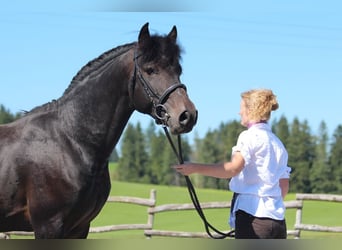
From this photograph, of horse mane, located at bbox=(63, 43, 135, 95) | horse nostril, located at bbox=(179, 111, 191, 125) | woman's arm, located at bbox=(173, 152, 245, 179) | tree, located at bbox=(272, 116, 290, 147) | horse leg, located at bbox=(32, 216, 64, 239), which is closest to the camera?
woman's arm, located at bbox=(173, 152, 245, 179)

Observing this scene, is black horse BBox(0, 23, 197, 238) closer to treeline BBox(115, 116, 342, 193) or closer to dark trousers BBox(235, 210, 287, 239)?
dark trousers BBox(235, 210, 287, 239)

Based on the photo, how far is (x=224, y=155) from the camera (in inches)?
1962

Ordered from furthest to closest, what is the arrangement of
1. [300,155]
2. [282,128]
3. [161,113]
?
[282,128] → [300,155] → [161,113]

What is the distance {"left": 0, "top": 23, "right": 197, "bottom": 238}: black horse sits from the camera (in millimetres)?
3830

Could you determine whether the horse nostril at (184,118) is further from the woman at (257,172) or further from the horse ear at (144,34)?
the horse ear at (144,34)

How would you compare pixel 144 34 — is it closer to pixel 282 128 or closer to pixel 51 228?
pixel 51 228

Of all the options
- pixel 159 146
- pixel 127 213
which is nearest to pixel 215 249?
pixel 127 213

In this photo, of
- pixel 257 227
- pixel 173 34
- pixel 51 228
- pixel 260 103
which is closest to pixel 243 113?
pixel 260 103

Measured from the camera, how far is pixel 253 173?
3281mm

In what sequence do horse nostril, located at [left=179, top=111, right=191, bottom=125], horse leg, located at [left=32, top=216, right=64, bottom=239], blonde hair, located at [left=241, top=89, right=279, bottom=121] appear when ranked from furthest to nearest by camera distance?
horse leg, located at [left=32, top=216, right=64, bottom=239] → horse nostril, located at [left=179, top=111, right=191, bottom=125] → blonde hair, located at [left=241, top=89, right=279, bottom=121]

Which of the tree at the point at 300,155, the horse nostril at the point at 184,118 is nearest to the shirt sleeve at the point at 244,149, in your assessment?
the horse nostril at the point at 184,118

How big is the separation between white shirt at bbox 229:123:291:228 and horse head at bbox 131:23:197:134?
0.58 m

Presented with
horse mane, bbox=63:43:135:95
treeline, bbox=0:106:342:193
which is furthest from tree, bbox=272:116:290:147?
horse mane, bbox=63:43:135:95

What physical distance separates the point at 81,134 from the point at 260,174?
147 cm
